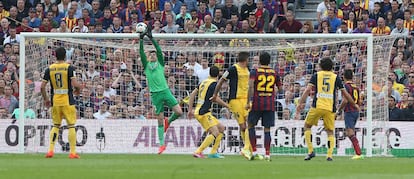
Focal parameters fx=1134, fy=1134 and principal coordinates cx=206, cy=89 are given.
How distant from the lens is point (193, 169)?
1791 cm

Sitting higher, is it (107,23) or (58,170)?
(107,23)

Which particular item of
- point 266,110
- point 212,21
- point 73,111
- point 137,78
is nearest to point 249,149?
point 266,110

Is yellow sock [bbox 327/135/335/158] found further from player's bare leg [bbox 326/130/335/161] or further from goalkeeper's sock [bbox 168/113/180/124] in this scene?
goalkeeper's sock [bbox 168/113/180/124]

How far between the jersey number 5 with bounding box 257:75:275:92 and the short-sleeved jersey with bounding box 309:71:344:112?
79 cm

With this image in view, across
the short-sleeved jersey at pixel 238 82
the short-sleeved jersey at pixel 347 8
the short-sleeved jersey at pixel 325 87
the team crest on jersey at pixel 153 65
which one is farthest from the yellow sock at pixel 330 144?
the short-sleeved jersey at pixel 347 8

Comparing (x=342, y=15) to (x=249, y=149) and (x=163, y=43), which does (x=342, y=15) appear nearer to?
(x=163, y=43)

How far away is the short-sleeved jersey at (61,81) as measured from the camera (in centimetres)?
2178

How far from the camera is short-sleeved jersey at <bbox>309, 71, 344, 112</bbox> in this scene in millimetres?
21875

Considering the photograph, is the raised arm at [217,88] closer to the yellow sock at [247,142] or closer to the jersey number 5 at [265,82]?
the jersey number 5 at [265,82]

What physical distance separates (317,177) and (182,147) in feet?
32.4

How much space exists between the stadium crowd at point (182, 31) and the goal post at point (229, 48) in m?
0.07

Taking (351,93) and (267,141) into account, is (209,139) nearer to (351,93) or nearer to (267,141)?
(267,141)

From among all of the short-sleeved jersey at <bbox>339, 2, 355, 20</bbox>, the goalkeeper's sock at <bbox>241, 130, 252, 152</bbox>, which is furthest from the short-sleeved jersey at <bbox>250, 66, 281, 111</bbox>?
the short-sleeved jersey at <bbox>339, 2, 355, 20</bbox>

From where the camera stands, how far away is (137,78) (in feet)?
86.9
